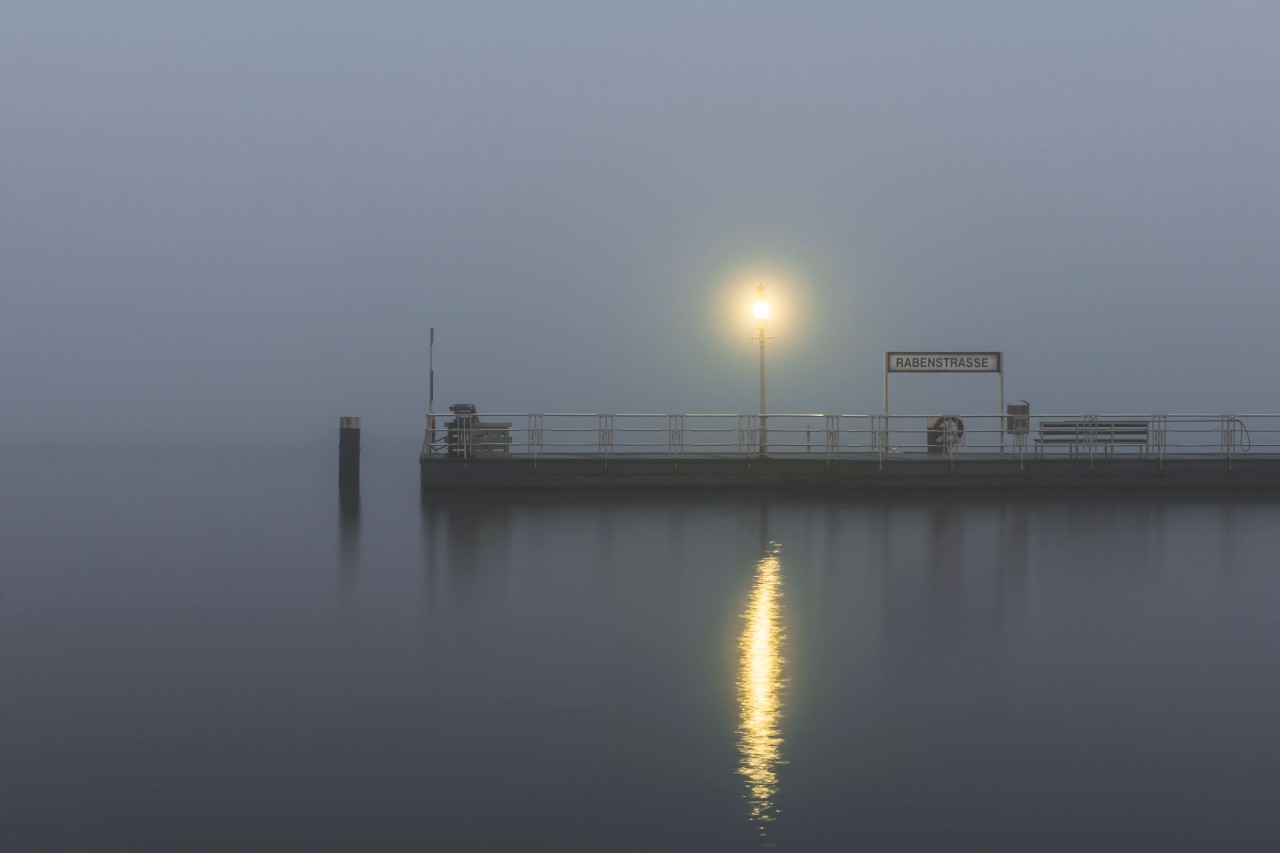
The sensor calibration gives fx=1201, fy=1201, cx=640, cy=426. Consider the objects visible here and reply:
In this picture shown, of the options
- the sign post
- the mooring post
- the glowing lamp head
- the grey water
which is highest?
the glowing lamp head

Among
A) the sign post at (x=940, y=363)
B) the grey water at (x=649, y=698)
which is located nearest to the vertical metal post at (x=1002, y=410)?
the sign post at (x=940, y=363)

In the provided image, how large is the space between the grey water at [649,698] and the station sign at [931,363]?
11.3 meters

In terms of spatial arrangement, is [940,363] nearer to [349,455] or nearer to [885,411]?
[885,411]

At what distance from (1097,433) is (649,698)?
21.5m

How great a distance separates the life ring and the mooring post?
12483 millimetres

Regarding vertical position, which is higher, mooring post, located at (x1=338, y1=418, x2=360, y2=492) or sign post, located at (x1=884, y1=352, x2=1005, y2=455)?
sign post, located at (x1=884, y1=352, x2=1005, y2=455)

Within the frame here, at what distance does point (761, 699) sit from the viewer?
7332mm

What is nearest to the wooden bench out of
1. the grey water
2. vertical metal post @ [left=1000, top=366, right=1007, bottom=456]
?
vertical metal post @ [left=1000, top=366, right=1007, bottom=456]

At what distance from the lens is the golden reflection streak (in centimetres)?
563

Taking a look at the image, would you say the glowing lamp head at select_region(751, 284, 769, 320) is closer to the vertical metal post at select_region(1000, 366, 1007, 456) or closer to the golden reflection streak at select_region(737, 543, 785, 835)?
the vertical metal post at select_region(1000, 366, 1007, 456)

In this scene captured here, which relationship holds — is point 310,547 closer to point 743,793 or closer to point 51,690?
point 51,690

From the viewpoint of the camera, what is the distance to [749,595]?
11383 millimetres

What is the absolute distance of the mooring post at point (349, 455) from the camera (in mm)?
26297

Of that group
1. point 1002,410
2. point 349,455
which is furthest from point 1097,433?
point 349,455
